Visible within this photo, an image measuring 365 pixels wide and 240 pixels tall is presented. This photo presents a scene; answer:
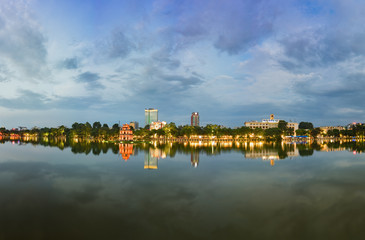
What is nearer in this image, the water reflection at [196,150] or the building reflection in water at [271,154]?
the building reflection in water at [271,154]

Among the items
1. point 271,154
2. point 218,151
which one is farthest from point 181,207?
point 218,151

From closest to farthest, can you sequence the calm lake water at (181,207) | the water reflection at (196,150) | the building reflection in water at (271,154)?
the calm lake water at (181,207) → the building reflection in water at (271,154) → the water reflection at (196,150)

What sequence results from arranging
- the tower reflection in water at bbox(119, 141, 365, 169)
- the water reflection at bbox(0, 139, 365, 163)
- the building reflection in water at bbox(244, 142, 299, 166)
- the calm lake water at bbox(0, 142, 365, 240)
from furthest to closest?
the water reflection at bbox(0, 139, 365, 163) → the building reflection in water at bbox(244, 142, 299, 166) → the tower reflection in water at bbox(119, 141, 365, 169) → the calm lake water at bbox(0, 142, 365, 240)

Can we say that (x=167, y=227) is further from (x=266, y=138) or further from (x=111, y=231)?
(x=266, y=138)

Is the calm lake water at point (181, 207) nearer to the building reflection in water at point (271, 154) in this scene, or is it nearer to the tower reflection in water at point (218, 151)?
the tower reflection in water at point (218, 151)

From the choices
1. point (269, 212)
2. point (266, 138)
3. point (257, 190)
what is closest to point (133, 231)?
point (269, 212)

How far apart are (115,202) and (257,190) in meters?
10.5

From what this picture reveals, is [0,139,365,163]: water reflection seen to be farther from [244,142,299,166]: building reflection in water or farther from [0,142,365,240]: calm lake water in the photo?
[0,142,365,240]: calm lake water

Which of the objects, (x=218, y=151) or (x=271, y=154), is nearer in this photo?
(x=271, y=154)

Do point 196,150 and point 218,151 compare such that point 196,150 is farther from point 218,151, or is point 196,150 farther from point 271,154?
point 271,154

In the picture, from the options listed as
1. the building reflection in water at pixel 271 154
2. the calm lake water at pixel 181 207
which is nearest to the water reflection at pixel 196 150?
the building reflection in water at pixel 271 154

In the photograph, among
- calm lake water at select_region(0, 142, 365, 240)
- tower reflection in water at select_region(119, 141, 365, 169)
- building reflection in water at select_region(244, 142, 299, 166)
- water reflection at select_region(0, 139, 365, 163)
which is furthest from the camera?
water reflection at select_region(0, 139, 365, 163)

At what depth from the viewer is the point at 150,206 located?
Answer: 46.8 feet

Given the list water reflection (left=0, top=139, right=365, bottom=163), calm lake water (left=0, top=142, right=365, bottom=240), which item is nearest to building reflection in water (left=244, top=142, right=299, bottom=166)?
water reflection (left=0, top=139, right=365, bottom=163)
